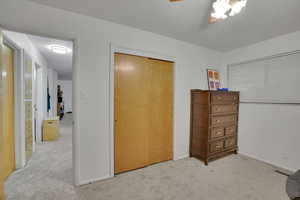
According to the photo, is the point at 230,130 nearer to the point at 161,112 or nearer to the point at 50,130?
the point at 161,112

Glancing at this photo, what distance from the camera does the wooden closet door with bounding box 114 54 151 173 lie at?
6.96ft

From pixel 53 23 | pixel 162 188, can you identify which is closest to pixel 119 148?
pixel 162 188

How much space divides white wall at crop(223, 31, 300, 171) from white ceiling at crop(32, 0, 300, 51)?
0.24 meters

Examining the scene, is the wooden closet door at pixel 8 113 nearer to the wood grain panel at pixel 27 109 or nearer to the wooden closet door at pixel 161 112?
the wood grain panel at pixel 27 109

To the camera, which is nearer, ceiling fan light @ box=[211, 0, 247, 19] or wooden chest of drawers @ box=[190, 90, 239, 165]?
ceiling fan light @ box=[211, 0, 247, 19]

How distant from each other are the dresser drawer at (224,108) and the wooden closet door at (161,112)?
2.58ft

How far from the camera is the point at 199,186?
187 cm

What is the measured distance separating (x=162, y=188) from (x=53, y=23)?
254cm

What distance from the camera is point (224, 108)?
2.67 meters

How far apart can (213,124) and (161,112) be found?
989 millimetres

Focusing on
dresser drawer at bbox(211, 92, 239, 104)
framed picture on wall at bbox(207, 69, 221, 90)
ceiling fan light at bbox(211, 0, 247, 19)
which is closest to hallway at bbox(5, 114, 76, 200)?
dresser drawer at bbox(211, 92, 239, 104)

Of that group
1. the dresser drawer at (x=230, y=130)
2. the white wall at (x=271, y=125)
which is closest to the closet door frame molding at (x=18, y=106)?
the dresser drawer at (x=230, y=130)

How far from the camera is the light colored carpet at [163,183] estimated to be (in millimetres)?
1669

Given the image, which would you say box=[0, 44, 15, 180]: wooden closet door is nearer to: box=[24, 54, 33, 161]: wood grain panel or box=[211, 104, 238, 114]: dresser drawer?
box=[24, 54, 33, 161]: wood grain panel
